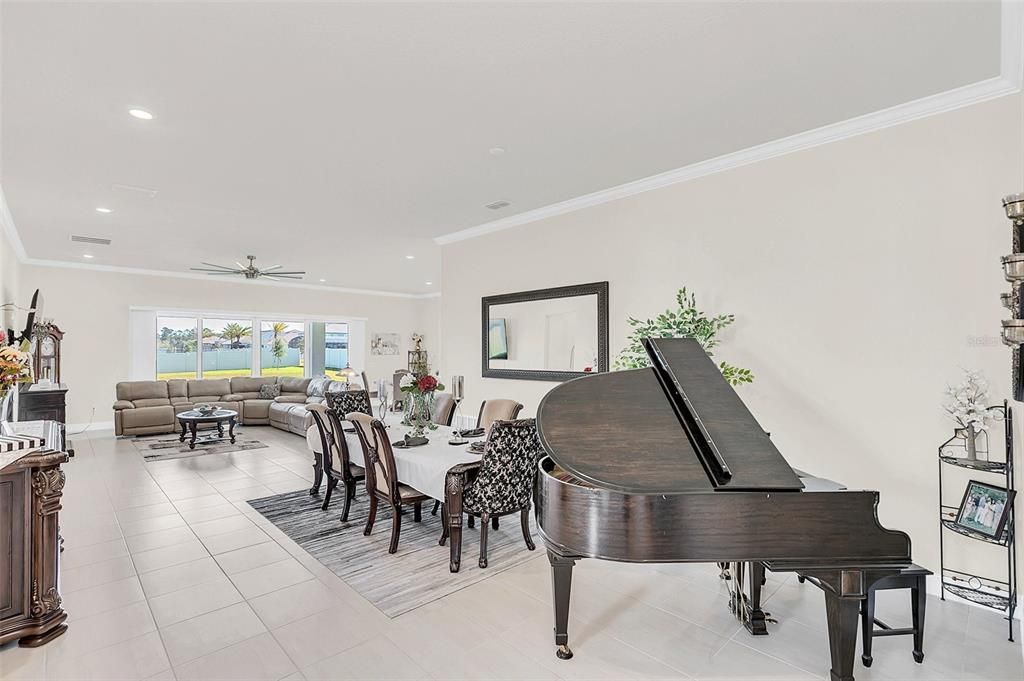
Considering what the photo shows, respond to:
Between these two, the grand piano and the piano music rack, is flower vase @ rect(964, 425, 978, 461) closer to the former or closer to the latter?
the piano music rack

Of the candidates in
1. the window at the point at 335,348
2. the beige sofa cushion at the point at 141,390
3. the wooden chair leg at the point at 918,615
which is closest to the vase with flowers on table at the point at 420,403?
the wooden chair leg at the point at 918,615

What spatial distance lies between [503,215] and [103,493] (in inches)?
197

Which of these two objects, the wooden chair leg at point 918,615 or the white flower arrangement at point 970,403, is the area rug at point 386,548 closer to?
the wooden chair leg at point 918,615

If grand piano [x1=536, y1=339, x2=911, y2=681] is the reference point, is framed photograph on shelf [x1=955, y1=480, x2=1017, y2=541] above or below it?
below

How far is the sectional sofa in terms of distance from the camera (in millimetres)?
8297

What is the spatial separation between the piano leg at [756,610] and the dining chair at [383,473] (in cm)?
215

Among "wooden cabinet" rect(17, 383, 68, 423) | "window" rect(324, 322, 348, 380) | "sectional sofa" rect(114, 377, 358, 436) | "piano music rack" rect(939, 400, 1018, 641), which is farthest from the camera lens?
"window" rect(324, 322, 348, 380)

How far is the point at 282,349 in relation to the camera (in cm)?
1117

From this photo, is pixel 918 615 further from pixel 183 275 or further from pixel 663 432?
pixel 183 275

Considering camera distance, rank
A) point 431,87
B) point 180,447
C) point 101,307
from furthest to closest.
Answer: point 101,307 → point 180,447 → point 431,87

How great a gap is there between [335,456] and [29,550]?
2.18 meters

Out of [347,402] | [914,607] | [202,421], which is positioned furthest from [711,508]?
[202,421]

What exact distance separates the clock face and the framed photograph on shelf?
1079 cm

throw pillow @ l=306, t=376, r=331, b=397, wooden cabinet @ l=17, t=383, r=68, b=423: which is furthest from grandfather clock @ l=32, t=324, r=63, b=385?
throw pillow @ l=306, t=376, r=331, b=397
